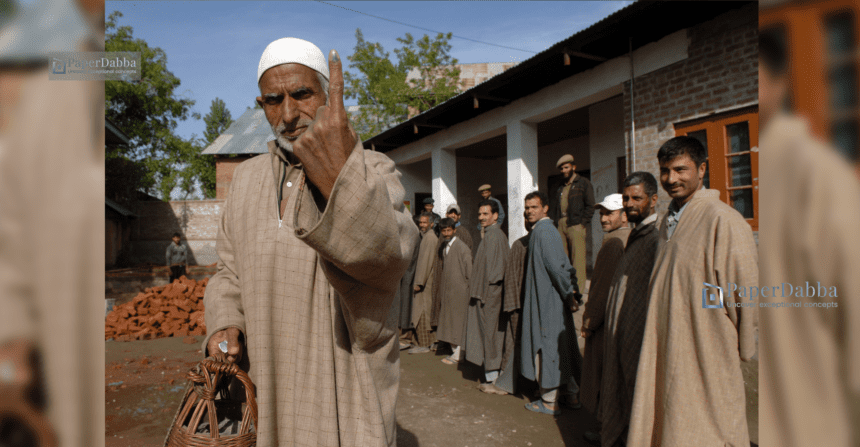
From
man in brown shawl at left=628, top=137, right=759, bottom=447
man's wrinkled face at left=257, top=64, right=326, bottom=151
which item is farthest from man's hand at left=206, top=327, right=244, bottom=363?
man in brown shawl at left=628, top=137, right=759, bottom=447

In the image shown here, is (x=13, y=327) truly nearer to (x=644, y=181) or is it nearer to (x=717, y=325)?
(x=717, y=325)

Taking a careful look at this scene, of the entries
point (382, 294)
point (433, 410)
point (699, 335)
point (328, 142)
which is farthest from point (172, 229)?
point (328, 142)

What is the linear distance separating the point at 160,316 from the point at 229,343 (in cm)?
738

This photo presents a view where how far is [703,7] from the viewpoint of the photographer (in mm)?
4594

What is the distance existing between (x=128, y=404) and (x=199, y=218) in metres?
18.9

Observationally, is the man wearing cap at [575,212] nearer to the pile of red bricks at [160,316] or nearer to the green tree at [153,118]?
the pile of red bricks at [160,316]

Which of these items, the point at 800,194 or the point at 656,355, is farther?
the point at 656,355

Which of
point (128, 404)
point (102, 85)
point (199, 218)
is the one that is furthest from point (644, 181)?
point (199, 218)

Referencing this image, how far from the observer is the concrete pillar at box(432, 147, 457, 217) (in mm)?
10805

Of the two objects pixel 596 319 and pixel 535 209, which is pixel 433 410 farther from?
pixel 535 209

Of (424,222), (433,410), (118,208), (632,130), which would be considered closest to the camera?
(433,410)

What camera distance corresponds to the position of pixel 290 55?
4.19 feet

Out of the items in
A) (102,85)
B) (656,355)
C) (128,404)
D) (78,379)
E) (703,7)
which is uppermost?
(703,7)

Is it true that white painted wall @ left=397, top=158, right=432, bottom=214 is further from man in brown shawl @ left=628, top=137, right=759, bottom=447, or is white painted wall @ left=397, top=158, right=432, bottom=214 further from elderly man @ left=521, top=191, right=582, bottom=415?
man in brown shawl @ left=628, top=137, right=759, bottom=447
